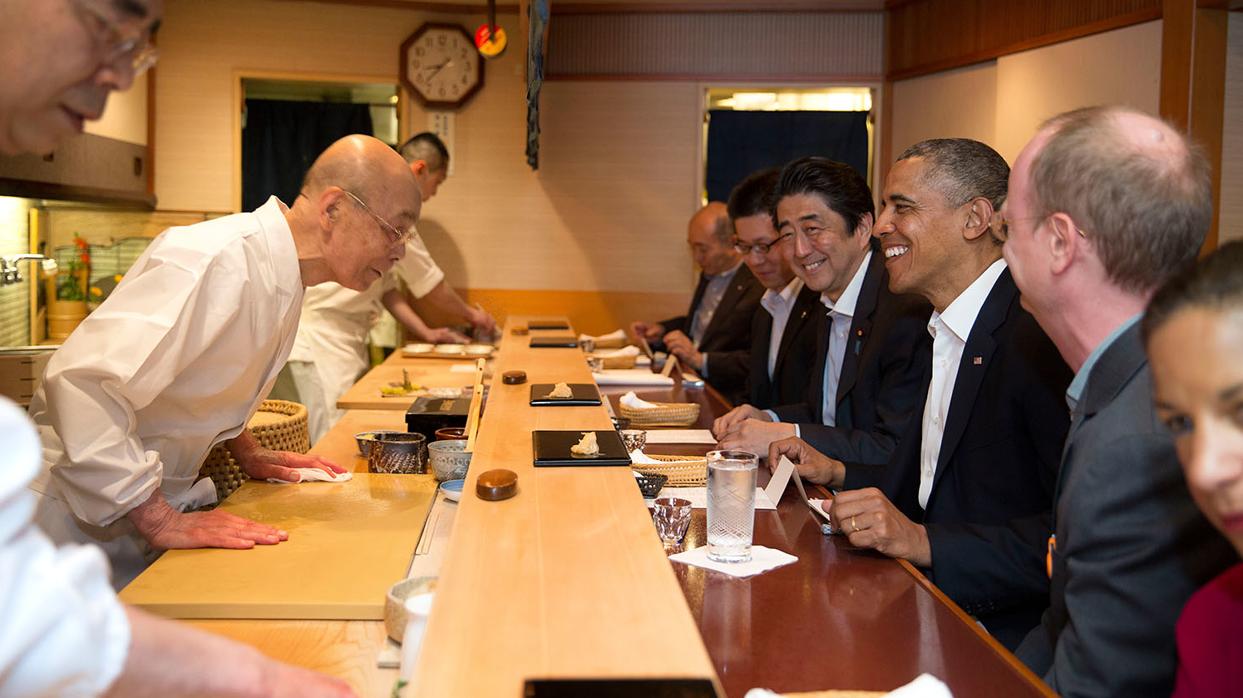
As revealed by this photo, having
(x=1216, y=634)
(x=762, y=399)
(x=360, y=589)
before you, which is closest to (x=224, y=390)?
(x=360, y=589)

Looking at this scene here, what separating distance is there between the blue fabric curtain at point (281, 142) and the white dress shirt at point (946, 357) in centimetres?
466

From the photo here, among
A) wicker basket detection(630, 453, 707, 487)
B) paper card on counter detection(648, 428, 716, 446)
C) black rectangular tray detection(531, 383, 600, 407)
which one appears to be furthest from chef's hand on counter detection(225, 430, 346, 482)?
paper card on counter detection(648, 428, 716, 446)

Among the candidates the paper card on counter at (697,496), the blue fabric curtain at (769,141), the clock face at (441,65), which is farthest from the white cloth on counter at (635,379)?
the clock face at (441,65)

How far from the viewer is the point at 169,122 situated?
6.12 m

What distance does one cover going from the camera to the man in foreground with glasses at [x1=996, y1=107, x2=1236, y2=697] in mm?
1253

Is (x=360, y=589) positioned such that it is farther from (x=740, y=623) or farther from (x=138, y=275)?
(x=138, y=275)

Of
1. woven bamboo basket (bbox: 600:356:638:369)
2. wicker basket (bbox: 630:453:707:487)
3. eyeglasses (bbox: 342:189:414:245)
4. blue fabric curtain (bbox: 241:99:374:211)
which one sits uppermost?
blue fabric curtain (bbox: 241:99:374:211)

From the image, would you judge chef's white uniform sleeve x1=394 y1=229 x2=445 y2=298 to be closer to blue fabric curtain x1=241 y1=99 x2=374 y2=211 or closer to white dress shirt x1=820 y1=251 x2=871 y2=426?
blue fabric curtain x1=241 y1=99 x2=374 y2=211

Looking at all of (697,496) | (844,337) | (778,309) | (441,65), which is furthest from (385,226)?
(441,65)

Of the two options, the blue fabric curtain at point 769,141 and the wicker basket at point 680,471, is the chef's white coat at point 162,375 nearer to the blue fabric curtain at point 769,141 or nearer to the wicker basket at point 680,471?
the wicker basket at point 680,471

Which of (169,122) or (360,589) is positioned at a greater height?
(169,122)

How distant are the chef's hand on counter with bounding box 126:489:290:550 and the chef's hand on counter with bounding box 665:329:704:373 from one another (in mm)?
3141

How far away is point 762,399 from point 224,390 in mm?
2414

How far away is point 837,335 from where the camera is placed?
10.8ft
